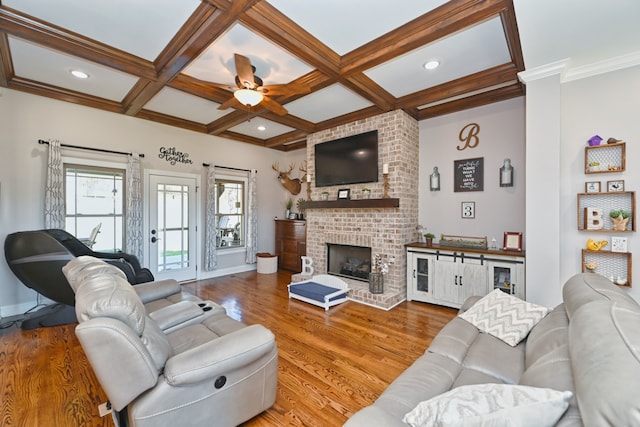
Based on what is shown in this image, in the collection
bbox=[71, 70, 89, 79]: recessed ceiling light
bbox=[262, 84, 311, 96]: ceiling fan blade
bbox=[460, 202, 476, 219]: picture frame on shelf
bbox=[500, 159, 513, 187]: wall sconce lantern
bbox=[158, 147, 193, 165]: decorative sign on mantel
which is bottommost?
bbox=[460, 202, 476, 219]: picture frame on shelf

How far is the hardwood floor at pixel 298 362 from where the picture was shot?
1.88 metres

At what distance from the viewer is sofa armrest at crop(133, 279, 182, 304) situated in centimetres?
268

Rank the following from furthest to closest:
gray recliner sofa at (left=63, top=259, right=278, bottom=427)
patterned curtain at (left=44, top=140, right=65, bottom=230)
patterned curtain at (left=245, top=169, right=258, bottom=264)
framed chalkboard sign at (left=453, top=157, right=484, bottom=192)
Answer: patterned curtain at (left=245, top=169, right=258, bottom=264) < framed chalkboard sign at (left=453, top=157, right=484, bottom=192) < patterned curtain at (left=44, top=140, right=65, bottom=230) < gray recliner sofa at (left=63, top=259, right=278, bottom=427)

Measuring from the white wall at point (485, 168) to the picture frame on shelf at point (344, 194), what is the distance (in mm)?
1185

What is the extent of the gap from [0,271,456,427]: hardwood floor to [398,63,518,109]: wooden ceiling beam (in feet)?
9.44

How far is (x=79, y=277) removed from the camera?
5.44 ft

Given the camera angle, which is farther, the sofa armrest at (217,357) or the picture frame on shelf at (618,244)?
the picture frame on shelf at (618,244)

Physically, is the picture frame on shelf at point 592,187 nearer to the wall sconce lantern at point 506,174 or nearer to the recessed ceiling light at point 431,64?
the wall sconce lantern at point 506,174

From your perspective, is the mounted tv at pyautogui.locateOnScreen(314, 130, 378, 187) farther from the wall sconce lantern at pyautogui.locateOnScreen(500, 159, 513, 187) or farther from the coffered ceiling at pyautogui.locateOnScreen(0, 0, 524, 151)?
the wall sconce lantern at pyautogui.locateOnScreen(500, 159, 513, 187)

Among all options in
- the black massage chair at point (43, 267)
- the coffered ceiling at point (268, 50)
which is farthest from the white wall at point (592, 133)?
the black massage chair at point (43, 267)

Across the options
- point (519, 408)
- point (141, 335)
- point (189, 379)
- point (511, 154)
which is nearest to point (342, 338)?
point (189, 379)

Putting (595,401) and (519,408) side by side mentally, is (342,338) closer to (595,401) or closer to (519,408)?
(519,408)

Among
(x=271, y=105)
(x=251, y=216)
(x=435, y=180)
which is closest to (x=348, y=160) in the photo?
(x=435, y=180)

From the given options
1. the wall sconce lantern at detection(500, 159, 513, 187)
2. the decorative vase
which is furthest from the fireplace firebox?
the wall sconce lantern at detection(500, 159, 513, 187)
